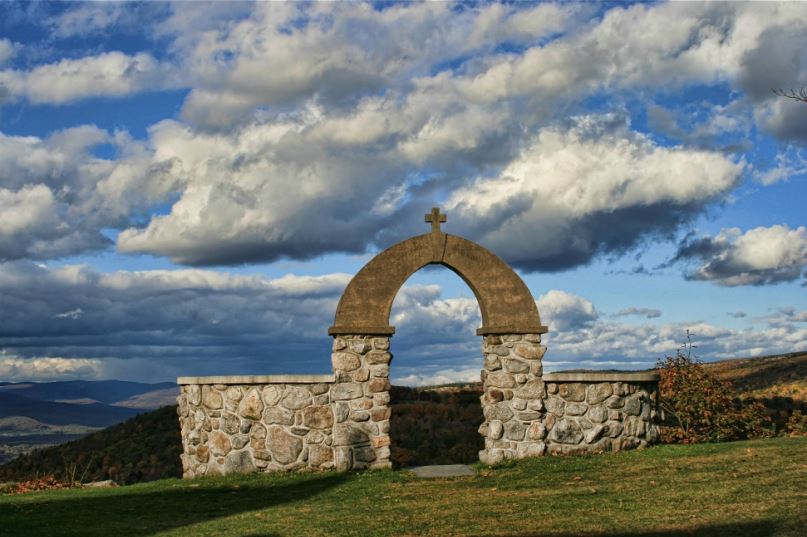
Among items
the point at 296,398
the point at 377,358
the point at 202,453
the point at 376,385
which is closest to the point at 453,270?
the point at 377,358

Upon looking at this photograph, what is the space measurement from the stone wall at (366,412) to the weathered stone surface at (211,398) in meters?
0.02

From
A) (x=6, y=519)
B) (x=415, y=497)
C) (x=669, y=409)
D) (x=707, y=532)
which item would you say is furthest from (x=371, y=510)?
(x=669, y=409)

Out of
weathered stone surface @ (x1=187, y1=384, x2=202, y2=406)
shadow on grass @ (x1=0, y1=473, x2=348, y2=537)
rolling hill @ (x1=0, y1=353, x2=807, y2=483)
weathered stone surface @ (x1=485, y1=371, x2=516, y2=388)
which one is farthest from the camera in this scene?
rolling hill @ (x1=0, y1=353, x2=807, y2=483)

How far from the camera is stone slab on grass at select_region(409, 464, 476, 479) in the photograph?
45.3 ft

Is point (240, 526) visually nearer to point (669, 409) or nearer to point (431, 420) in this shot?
point (669, 409)

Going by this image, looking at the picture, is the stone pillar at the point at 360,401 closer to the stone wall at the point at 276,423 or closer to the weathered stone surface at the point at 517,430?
the stone wall at the point at 276,423

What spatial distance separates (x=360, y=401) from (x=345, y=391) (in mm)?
309

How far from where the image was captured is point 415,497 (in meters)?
12.0

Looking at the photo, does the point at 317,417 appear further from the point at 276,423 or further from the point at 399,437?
the point at 399,437

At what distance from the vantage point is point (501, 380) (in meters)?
14.8

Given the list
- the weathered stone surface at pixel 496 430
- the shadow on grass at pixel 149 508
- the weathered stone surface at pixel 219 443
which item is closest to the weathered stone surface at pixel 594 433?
the weathered stone surface at pixel 496 430

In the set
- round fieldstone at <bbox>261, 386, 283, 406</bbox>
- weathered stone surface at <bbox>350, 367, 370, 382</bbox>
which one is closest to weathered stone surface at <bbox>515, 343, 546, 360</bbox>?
weathered stone surface at <bbox>350, 367, 370, 382</bbox>

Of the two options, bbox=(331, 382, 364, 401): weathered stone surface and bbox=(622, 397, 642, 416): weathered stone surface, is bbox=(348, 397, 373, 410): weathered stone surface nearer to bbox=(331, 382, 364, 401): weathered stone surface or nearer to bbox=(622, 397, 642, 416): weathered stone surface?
bbox=(331, 382, 364, 401): weathered stone surface

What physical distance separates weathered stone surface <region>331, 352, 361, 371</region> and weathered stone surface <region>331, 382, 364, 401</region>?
10.7 inches
